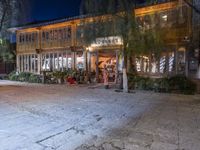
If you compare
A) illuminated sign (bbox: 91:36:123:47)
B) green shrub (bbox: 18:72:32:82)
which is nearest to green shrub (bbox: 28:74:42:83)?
green shrub (bbox: 18:72:32:82)

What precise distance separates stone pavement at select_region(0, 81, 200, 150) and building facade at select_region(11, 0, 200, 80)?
5.42 metres

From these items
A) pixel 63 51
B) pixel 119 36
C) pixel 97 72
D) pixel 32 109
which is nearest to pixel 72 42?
pixel 63 51

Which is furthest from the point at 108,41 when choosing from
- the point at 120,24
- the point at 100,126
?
the point at 100,126

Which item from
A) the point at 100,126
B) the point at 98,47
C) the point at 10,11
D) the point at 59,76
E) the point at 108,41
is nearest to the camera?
the point at 100,126

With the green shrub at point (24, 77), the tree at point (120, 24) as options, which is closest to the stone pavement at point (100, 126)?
the tree at point (120, 24)

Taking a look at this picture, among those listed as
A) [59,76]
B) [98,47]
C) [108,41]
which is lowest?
[59,76]

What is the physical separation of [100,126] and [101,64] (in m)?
14.3

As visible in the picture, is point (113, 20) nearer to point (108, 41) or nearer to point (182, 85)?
point (108, 41)

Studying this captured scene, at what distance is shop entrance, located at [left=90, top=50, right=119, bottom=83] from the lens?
19.0 metres

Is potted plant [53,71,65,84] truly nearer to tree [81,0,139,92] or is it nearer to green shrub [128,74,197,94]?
green shrub [128,74,197,94]

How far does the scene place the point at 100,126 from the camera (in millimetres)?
6789

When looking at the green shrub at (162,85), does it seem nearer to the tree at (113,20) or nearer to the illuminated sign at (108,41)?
the tree at (113,20)

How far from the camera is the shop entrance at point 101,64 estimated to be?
748 inches

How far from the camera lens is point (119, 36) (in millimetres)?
13758
